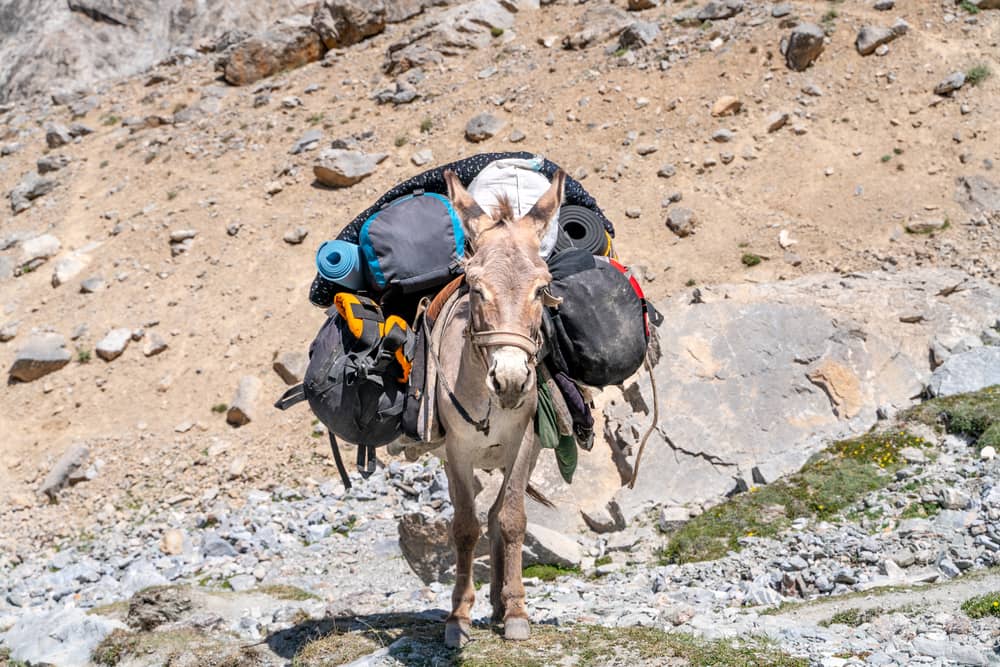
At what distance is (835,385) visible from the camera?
42.7 ft

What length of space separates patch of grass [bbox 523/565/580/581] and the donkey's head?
5.62 meters

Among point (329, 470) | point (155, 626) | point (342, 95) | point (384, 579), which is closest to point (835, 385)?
point (384, 579)

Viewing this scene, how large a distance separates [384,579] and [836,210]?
11543mm

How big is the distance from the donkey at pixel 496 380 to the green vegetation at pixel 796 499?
14.3 ft

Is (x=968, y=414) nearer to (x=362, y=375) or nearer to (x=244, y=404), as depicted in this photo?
(x=362, y=375)

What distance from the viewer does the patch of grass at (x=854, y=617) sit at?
676cm

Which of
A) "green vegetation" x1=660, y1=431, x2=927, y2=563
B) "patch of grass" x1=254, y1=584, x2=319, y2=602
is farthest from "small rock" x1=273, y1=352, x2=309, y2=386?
"green vegetation" x1=660, y1=431, x2=927, y2=563

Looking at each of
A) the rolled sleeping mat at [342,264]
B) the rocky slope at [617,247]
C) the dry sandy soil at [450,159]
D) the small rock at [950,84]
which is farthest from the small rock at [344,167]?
the rolled sleeping mat at [342,264]

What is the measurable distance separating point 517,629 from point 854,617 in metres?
2.58

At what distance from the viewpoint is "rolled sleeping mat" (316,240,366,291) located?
21.9 ft

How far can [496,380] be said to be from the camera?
4555mm

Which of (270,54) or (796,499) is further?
(270,54)

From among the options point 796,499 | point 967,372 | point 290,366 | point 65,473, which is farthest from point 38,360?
point 967,372

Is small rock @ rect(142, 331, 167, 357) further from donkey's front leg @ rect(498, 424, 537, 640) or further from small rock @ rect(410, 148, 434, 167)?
donkey's front leg @ rect(498, 424, 537, 640)
